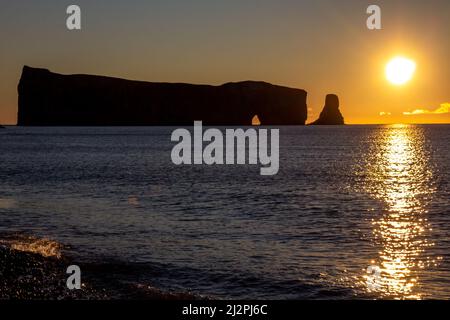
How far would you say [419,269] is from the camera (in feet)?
68.9

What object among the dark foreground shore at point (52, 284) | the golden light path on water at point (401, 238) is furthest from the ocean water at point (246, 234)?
the dark foreground shore at point (52, 284)

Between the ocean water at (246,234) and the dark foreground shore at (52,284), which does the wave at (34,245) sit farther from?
the dark foreground shore at (52,284)

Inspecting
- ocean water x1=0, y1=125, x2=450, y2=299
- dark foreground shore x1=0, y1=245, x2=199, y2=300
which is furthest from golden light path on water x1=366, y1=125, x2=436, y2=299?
dark foreground shore x1=0, y1=245, x2=199, y2=300

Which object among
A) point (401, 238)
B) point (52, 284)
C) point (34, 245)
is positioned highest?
point (34, 245)

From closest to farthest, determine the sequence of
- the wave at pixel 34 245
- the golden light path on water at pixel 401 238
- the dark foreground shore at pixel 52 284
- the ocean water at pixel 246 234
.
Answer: the dark foreground shore at pixel 52 284 < the golden light path on water at pixel 401 238 < the ocean water at pixel 246 234 < the wave at pixel 34 245

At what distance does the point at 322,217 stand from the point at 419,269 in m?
12.7

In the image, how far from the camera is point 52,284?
16.9m

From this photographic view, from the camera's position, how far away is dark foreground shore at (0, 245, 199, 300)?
1591cm

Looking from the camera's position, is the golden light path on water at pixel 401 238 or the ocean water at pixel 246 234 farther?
the ocean water at pixel 246 234

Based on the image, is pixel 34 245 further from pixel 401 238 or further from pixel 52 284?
pixel 401 238

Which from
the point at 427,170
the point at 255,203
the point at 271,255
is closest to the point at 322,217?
the point at 255,203

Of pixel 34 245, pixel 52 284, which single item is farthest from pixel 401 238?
pixel 52 284

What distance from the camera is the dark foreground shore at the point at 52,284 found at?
1591 cm

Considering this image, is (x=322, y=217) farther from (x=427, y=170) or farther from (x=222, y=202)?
(x=427, y=170)
